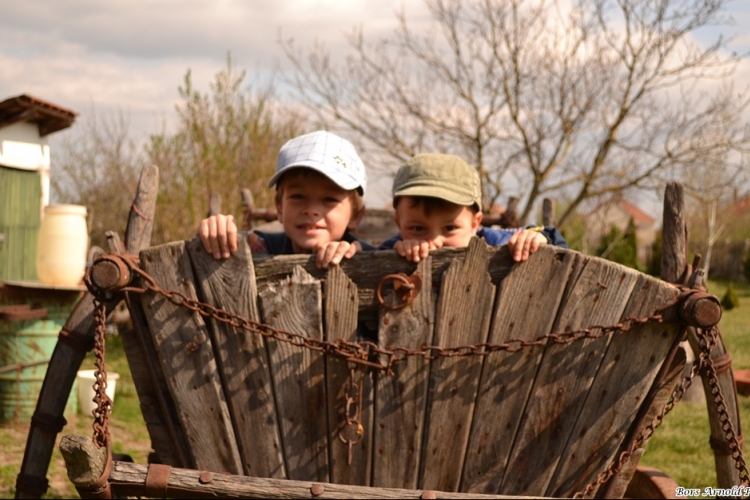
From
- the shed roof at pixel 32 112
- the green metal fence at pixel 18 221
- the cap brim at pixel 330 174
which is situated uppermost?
the shed roof at pixel 32 112

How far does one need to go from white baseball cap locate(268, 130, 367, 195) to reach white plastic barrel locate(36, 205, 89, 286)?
17.5 feet

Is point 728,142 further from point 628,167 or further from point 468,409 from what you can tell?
point 468,409

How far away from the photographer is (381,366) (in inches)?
95.3

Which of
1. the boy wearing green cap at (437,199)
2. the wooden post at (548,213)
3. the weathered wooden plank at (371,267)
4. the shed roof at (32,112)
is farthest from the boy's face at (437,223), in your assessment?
the shed roof at (32,112)

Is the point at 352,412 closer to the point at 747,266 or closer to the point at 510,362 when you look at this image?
the point at 510,362

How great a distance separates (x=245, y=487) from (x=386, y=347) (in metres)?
0.58

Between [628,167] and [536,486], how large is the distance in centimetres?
1012

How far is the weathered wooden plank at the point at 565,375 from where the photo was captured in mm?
2416

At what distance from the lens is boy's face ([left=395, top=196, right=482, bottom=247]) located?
3025mm

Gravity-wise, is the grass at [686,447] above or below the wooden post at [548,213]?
below

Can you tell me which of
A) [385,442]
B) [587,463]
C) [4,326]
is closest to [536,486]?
[587,463]

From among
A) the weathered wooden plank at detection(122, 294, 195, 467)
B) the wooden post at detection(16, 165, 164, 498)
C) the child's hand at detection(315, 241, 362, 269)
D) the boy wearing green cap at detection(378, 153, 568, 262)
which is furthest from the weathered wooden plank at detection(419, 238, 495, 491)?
the wooden post at detection(16, 165, 164, 498)

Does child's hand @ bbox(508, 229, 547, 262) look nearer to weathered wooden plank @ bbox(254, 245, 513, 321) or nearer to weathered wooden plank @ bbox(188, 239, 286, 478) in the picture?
weathered wooden plank @ bbox(254, 245, 513, 321)

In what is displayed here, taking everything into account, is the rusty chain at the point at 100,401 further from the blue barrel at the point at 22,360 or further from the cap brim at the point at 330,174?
the blue barrel at the point at 22,360
